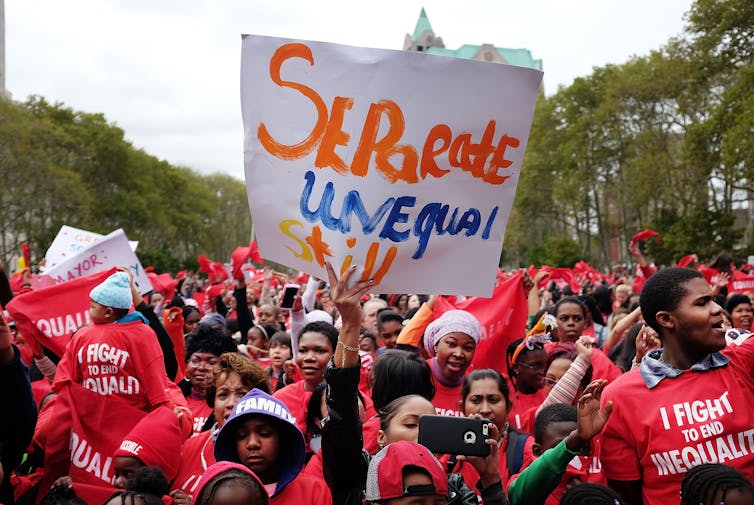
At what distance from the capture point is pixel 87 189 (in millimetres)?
45312

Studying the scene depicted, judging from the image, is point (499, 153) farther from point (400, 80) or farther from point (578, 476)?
point (578, 476)

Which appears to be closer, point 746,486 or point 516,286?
point 746,486

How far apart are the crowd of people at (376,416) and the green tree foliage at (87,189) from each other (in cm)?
3133

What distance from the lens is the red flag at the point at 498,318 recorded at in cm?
629

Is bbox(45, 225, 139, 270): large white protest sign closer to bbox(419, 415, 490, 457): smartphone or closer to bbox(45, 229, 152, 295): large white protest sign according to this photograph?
bbox(45, 229, 152, 295): large white protest sign

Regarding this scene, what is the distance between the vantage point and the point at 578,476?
3584mm

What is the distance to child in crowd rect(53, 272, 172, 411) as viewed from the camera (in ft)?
15.3

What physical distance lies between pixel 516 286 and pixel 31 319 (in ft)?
11.4

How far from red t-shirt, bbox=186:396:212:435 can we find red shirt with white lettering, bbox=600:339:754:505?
2.65m

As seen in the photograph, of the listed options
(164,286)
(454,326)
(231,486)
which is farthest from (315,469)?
(164,286)

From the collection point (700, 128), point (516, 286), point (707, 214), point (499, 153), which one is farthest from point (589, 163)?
point (499, 153)

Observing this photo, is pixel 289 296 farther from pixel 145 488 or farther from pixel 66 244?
pixel 66 244

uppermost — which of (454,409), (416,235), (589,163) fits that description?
(589,163)

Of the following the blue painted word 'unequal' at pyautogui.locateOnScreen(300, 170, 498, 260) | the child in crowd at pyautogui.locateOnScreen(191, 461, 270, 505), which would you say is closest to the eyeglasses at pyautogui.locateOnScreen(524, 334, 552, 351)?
the blue painted word 'unequal' at pyautogui.locateOnScreen(300, 170, 498, 260)
